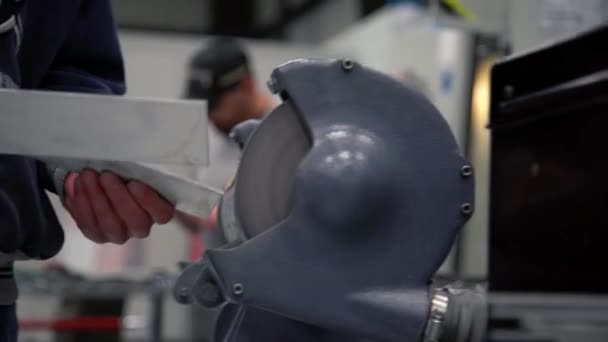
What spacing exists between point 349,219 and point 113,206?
0.87 ft

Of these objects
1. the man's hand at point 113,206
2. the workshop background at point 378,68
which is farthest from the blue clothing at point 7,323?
the workshop background at point 378,68

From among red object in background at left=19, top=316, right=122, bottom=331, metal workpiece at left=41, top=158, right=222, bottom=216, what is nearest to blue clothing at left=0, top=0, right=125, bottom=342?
metal workpiece at left=41, top=158, right=222, bottom=216

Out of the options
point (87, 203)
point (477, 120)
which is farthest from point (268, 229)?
point (477, 120)

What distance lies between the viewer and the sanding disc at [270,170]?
791 millimetres

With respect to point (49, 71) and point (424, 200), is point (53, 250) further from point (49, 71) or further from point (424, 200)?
point (424, 200)

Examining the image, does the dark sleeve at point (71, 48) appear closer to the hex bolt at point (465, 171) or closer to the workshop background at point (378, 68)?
the hex bolt at point (465, 171)

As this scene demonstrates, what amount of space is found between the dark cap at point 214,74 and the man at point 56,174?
190cm

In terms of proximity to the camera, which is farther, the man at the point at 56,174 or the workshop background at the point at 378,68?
the workshop background at the point at 378,68

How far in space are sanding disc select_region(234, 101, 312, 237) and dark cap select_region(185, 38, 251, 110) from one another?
2324mm

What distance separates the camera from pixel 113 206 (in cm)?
90

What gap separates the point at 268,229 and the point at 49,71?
0.51 meters

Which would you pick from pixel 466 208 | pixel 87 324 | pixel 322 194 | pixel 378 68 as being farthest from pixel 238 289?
pixel 378 68

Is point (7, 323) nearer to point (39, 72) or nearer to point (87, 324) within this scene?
point (39, 72)

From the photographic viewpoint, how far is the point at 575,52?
721 millimetres
